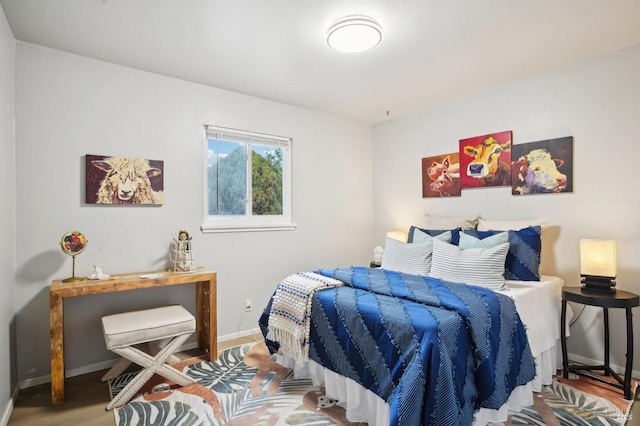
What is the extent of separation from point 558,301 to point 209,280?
2.80 metres

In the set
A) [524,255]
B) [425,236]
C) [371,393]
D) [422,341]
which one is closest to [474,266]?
[524,255]

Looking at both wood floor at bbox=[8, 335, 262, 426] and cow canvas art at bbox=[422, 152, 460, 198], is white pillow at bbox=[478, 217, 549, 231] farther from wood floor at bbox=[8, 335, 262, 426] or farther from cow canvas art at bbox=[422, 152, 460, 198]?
wood floor at bbox=[8, 335, 262, 426]

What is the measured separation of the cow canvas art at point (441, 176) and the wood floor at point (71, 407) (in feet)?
7.32

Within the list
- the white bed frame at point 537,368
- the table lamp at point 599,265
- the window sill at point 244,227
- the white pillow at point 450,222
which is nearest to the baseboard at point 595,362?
the white bed frame at point 537,368

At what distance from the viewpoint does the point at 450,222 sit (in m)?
3.48

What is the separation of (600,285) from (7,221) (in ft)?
13.4

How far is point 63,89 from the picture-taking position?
2635mm

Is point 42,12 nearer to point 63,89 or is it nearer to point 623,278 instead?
point 63,89

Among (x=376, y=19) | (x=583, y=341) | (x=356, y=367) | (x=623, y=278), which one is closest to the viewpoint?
(x=356, y=367)

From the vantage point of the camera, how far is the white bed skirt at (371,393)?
6.11 ft

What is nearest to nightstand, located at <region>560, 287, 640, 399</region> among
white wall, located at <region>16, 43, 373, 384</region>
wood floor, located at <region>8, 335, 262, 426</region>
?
white wall, located at <region>16, 43, 373, 384</region>

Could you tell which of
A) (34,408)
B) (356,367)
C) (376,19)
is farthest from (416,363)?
(34,408)

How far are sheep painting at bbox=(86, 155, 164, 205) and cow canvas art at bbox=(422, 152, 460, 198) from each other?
2822 millimetres

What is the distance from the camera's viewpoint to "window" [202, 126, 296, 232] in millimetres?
3428
